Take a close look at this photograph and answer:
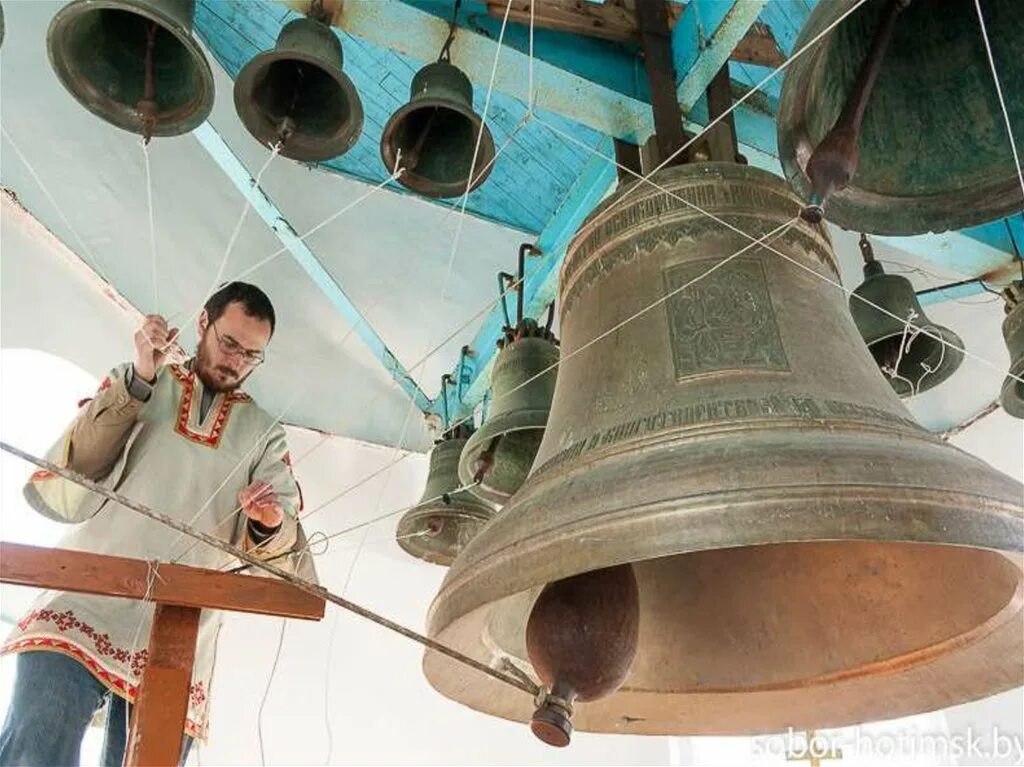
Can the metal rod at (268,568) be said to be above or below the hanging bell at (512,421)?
below

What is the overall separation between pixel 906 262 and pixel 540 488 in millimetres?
2405

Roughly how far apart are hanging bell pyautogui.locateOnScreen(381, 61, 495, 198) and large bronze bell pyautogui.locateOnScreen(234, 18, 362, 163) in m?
0.08

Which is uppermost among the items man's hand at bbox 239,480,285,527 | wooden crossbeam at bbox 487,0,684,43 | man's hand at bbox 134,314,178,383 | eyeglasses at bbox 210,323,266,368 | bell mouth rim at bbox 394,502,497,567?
wooden crossbeam at bbox 487,0,684,43

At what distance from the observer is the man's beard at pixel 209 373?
1.68 m

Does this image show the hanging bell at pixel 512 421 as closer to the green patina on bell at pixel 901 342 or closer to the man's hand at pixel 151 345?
the man's hand at pixel 151 345

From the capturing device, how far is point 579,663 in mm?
898

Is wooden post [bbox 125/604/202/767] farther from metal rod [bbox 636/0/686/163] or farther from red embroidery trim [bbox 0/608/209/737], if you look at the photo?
metal rod [bbox 636/0/686/163]

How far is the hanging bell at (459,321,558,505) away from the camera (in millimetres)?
1649

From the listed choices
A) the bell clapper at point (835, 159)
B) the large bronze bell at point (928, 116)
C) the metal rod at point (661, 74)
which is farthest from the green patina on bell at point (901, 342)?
the bell clapper at point (835, 159)

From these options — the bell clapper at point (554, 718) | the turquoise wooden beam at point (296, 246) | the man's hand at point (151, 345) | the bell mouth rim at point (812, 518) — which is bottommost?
the bell clapper at point (554, 718)

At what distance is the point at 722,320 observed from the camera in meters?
1.07

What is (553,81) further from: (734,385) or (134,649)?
(134,649)

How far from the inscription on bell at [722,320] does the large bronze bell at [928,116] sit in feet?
0.49

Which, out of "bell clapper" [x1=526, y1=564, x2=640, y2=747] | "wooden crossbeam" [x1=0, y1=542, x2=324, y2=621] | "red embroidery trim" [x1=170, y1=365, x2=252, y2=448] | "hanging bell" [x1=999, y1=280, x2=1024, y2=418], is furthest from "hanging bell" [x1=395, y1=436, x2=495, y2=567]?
"hanging bell" [x1=999, y1=280, x2=1024, y2=418]
